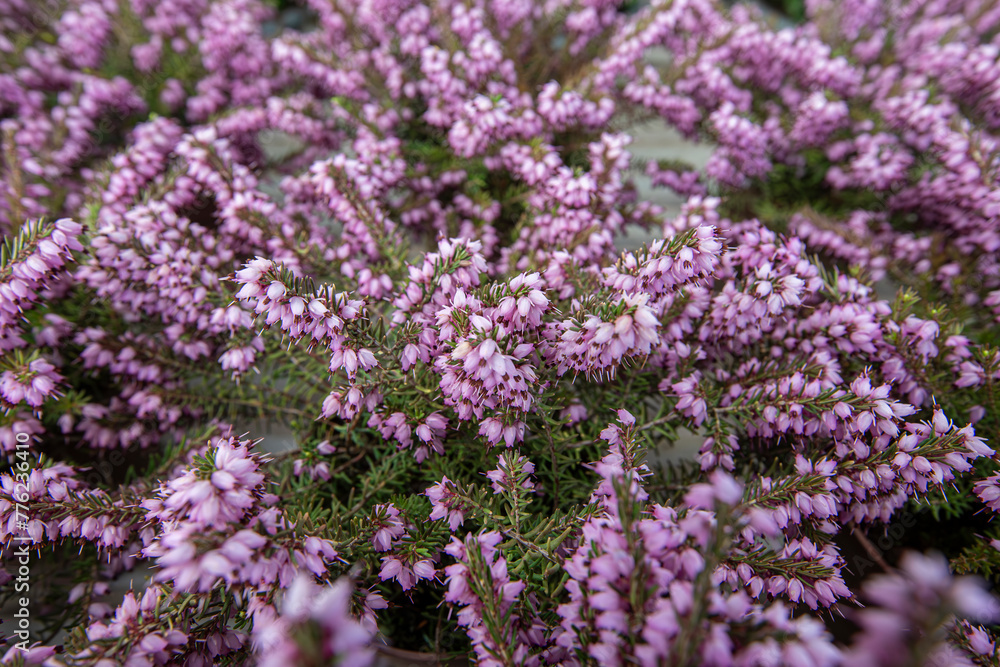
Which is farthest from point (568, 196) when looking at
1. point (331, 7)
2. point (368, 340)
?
point (331, 7)

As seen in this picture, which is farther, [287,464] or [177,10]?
[177,10]

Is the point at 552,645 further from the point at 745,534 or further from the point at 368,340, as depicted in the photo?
the point at 368,340

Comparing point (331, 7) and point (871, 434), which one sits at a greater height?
point (331, 7)

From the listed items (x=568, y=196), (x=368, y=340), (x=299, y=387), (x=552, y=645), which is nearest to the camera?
(x=552, y=645)

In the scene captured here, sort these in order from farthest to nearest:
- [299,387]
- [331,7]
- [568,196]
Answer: [331,7]
[299,387]
[568,196]

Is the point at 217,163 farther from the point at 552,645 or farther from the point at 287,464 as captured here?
the point at 552,645

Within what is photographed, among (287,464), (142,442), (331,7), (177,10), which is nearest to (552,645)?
(287,464)

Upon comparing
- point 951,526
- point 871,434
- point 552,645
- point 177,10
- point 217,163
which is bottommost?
point 951,526
